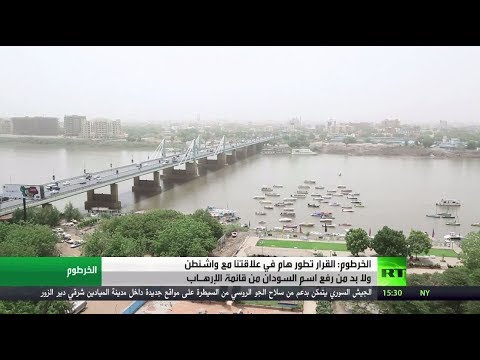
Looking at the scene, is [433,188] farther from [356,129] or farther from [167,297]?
[167,297]

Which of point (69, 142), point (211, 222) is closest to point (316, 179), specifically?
point (211, 222)

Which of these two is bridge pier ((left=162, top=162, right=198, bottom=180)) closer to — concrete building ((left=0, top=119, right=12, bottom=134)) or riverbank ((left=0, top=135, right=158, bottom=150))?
riverbank ((left=0, top=135, right=158, bottom=150))

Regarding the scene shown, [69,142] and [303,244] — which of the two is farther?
[69,142]

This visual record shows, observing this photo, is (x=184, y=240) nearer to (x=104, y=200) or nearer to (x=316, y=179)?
(x=316, y=179)

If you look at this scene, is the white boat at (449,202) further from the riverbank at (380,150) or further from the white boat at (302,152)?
the white boat at (302,152)

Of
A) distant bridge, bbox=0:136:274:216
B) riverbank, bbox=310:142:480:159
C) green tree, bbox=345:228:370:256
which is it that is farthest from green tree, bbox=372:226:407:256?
distant bridge, bbox=0:136:274:216

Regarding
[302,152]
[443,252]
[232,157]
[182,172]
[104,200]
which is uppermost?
[302,152]
